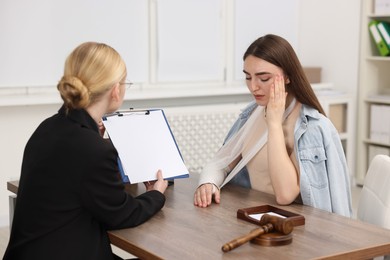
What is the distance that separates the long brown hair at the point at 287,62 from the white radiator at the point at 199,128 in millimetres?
2246

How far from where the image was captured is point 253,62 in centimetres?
237

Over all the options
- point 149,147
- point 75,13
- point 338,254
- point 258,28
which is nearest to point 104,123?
point 149,147

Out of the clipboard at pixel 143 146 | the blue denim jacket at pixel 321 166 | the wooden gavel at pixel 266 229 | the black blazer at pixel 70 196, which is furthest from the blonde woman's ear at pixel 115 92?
the blue denim jacket at pixel 321 166

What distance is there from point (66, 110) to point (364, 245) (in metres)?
0.92

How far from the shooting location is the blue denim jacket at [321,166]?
224 cm

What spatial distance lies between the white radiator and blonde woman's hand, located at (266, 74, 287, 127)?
233 cm

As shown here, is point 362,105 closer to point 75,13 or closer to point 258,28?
point 258,28

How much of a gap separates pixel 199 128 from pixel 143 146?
7.80 ft

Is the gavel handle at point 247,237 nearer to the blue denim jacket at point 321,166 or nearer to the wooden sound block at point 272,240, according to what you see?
the wooden sound block at point 272,240

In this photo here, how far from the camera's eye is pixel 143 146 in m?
2.37

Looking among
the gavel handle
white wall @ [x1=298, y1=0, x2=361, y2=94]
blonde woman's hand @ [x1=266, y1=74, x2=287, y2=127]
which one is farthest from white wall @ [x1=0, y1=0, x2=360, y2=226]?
the gavel handle

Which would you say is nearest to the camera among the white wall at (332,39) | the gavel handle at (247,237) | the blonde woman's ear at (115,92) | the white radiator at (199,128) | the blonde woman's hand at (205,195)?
the gavel handle at (247,237)

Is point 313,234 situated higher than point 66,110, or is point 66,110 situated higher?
point 66,110

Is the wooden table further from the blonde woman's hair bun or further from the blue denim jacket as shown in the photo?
the blonde woman's hair bun
